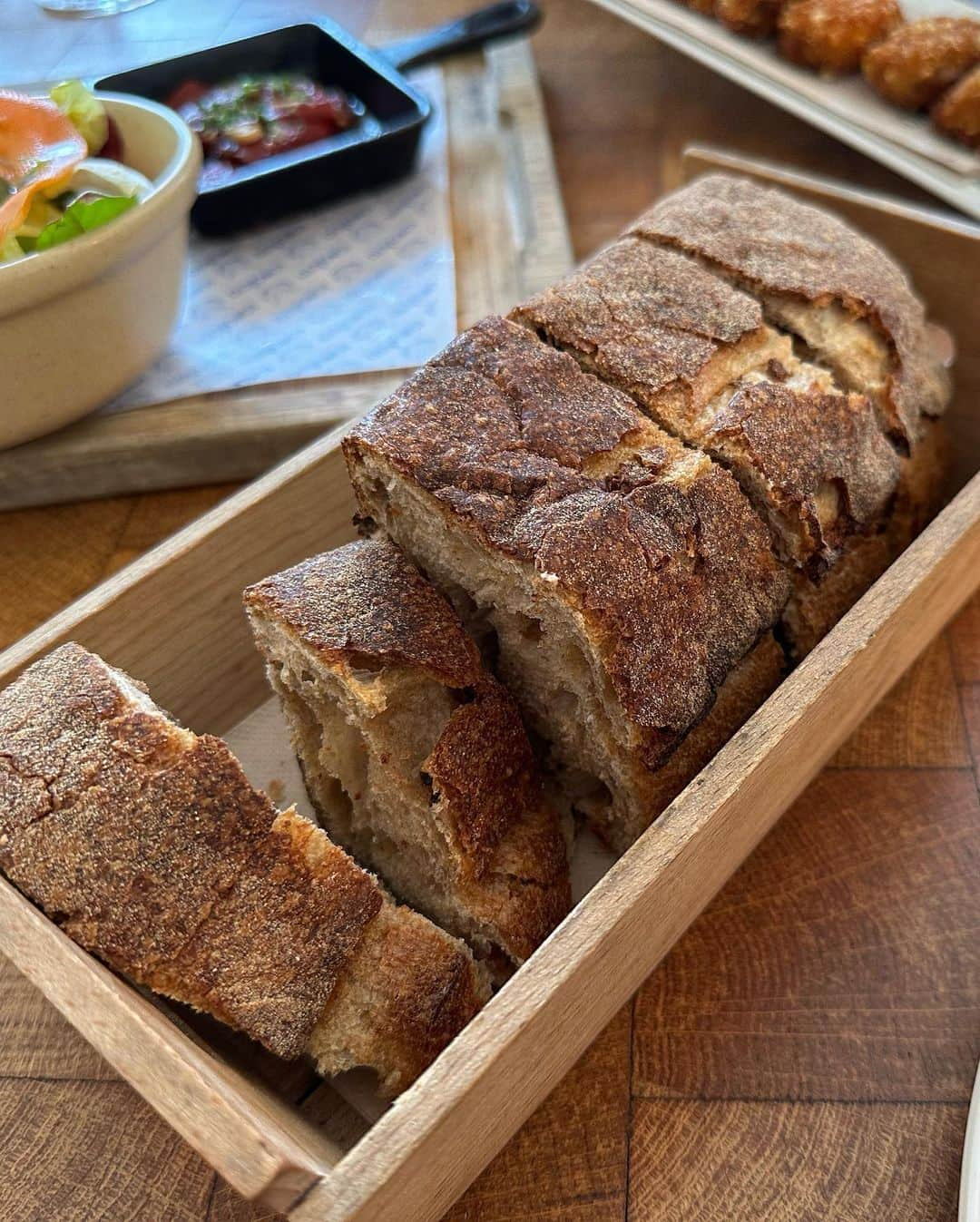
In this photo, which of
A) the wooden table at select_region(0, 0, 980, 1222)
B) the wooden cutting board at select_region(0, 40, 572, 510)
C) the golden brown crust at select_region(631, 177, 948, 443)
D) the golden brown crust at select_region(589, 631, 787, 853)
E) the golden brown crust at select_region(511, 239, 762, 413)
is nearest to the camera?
the wooden table at select_region(0, 0, 980, 1222)

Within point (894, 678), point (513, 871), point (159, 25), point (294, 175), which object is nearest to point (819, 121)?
point (294, 175)

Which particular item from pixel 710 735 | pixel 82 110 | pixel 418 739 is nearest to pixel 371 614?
pixel 418 739

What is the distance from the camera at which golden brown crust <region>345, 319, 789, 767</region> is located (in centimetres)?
148

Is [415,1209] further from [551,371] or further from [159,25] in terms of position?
[159,25]

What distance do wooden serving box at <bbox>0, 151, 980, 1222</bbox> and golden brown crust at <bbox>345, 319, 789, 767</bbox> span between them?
14 centimetres

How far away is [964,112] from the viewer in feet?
9.09

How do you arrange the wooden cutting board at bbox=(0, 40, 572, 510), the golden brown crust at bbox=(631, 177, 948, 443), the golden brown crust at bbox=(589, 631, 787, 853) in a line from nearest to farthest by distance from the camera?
1. the golden brown crust at bbox=(589, 631, 787, 853)
2. the golden brown crust at bbox=(631, 177, 948, 443)
3. the wooden cutting board at bbox=(0, 40, 572, 510)

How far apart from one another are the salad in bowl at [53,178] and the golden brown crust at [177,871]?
46.3 inches

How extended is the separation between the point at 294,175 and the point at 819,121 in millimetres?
1434

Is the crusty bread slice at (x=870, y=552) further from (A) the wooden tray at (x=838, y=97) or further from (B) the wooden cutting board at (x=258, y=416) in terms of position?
(B) the wooden cutting board at (x=258, y=416)

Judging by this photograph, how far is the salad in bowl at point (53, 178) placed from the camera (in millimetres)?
2115

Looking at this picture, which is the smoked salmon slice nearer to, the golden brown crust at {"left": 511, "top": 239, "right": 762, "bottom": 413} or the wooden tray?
the golden brown crust at {"left": 511, "top": 239, "right": 762, "bottom": 413}

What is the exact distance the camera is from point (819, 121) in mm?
2926

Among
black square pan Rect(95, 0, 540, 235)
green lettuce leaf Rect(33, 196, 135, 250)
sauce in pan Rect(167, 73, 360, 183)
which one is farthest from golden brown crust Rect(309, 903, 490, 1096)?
sauce in pan Rect(167, 73, 360, 183)
